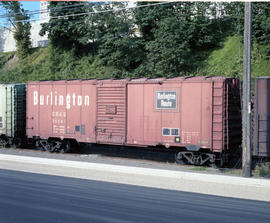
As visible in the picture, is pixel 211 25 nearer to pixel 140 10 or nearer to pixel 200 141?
pixel 140 10

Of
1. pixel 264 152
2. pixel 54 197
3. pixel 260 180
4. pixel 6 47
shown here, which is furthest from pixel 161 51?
pixel 6 47

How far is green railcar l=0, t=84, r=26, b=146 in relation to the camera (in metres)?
19.2

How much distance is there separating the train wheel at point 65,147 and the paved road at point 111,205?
23.0ft

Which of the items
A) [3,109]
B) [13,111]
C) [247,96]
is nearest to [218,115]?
[247,96]

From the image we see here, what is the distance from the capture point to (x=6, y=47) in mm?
52375

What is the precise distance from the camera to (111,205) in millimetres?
8242

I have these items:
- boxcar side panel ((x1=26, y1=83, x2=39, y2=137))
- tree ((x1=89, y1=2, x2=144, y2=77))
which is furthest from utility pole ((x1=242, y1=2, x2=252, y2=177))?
tree ((x1=89, y1=2, x2=144, y2=77))

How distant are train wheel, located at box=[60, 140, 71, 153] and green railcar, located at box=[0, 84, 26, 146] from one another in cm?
339

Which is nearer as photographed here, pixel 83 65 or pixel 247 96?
pixel 247 96

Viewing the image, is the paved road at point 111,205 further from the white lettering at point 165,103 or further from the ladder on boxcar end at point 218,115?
the white lettering at point 165,103

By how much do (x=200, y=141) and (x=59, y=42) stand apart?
30.3 meters

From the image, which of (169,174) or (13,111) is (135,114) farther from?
(13,111)

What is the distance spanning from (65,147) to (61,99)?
2.87 metres

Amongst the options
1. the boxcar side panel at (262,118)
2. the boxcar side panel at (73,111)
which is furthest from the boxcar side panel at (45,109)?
the boxcar side panel at (262,118)
